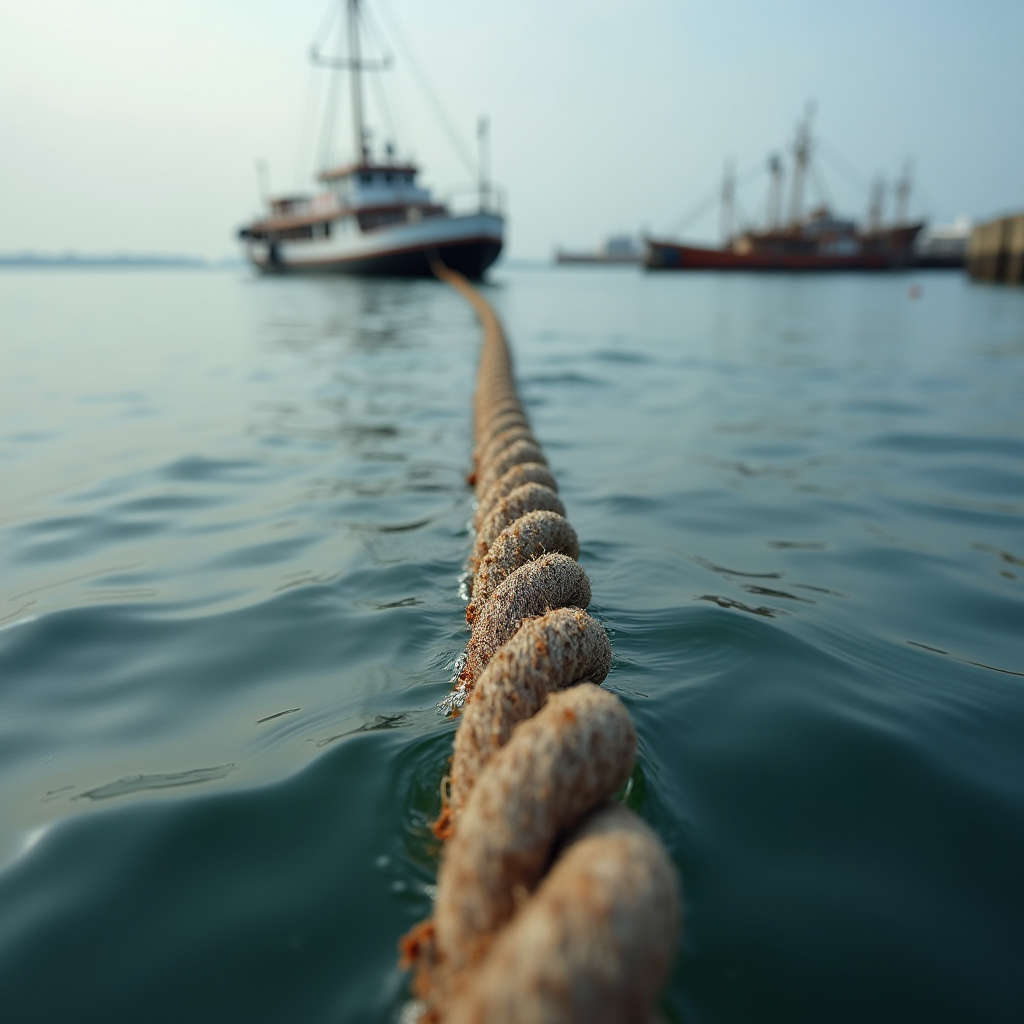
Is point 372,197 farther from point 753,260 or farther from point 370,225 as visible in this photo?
point 753,260

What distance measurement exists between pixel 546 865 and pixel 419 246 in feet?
96.1

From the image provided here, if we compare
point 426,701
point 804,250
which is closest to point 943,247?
point 804,250

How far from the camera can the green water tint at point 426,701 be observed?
142 centimetres

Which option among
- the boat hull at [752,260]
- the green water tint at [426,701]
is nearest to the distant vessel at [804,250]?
the boat hull at [752,260]

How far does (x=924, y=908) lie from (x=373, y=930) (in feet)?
3.48

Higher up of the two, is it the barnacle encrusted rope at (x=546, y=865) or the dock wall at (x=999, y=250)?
the dock wall at (x=999, y=250)

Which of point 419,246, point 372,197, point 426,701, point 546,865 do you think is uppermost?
point 372,197

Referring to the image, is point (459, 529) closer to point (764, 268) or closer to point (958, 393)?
point (958, 393)

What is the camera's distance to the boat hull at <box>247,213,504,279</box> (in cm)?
2806

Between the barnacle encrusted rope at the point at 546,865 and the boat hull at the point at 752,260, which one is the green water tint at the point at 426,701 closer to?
the barnacle encrusted rope at the point at 546,865

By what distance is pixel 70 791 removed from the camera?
6.34ft

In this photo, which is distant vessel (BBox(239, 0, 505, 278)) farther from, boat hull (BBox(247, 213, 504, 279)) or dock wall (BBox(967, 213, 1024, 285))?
dock wall (BBox(967, 213, 1024, 285))

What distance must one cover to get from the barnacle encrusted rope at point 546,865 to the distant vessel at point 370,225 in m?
28.5

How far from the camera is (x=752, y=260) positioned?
168 ft
